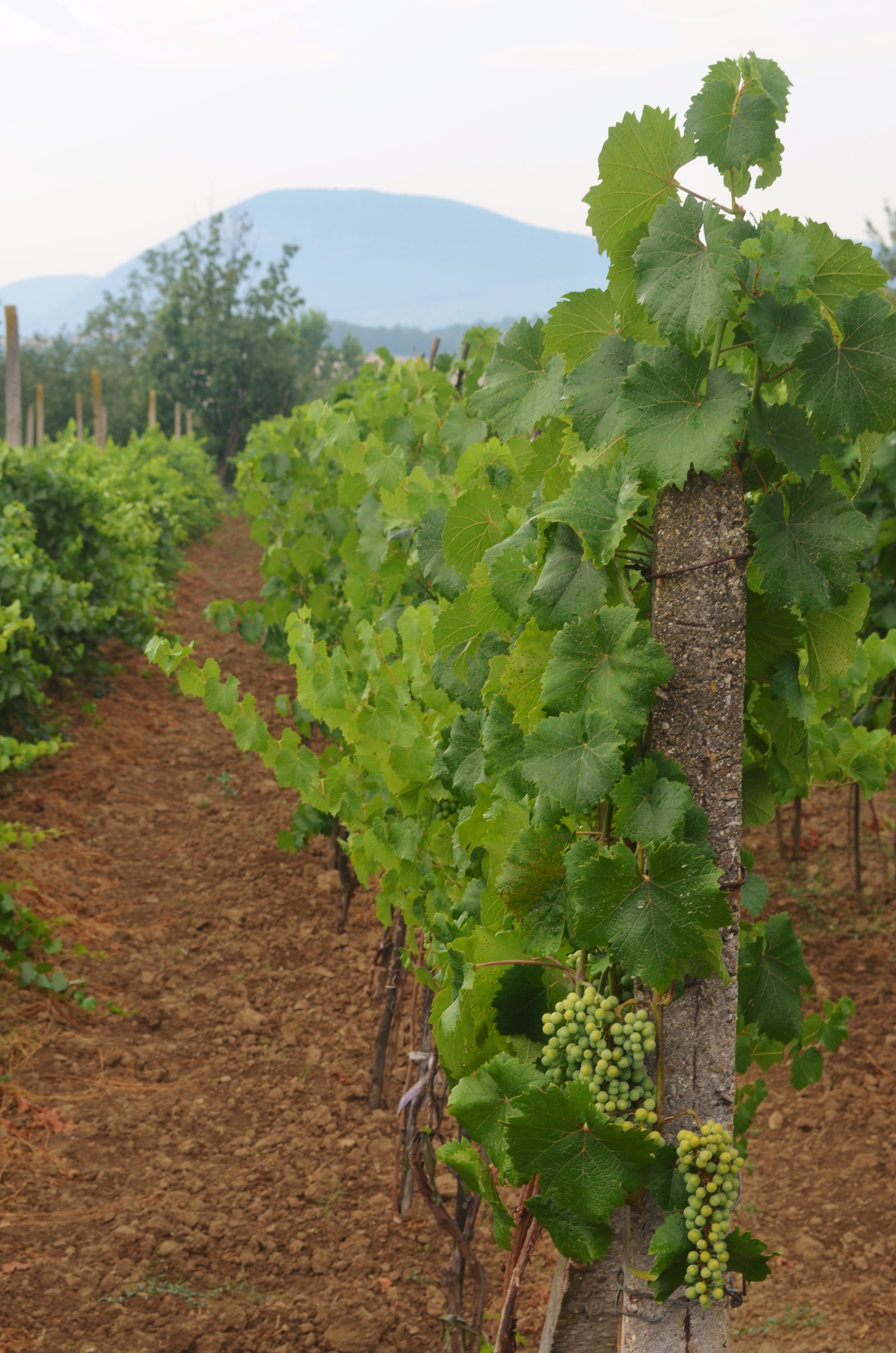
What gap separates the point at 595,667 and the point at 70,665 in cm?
727

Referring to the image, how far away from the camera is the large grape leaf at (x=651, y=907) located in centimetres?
124

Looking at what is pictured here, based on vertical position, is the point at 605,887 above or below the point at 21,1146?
above

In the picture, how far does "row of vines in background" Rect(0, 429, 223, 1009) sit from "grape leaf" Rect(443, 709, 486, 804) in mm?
3040

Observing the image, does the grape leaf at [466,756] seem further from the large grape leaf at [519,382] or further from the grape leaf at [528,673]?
the large grape leaf at [519,382]

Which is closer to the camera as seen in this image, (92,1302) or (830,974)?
(92,1302)

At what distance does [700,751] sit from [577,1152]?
52 cm

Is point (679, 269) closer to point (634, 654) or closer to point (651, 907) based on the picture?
point (634, 654)

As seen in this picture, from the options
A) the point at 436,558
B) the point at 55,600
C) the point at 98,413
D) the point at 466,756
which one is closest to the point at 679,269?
the point at 466,756

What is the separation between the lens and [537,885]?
1454mm

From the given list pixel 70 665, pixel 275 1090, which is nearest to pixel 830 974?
pixel 275 1090

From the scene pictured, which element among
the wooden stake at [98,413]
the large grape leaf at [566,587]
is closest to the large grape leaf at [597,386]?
the large grape leaf at [566,587]

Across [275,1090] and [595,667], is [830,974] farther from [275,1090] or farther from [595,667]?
[595,667]

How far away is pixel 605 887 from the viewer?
125 centimetres

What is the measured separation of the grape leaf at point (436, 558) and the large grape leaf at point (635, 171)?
0.98 m
